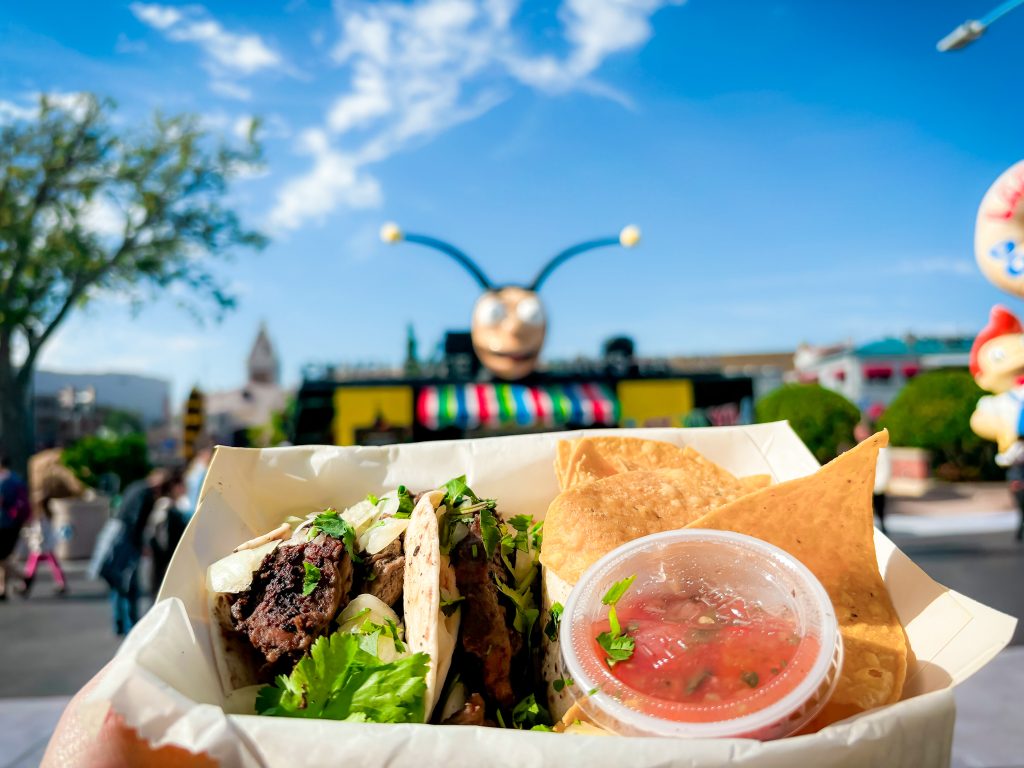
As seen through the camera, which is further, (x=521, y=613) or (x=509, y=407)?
(x=509, y=407)

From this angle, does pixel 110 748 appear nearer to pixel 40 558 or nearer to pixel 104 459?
pixel 40 558

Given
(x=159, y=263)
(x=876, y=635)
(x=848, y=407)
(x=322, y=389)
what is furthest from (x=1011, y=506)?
(x=159, y=263)

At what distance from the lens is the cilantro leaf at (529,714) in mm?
1628

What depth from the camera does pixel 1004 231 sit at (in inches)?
159

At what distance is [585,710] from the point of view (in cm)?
142

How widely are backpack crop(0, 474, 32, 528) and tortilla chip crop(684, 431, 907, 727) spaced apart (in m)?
8.98

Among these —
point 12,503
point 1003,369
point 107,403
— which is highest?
point 107,403

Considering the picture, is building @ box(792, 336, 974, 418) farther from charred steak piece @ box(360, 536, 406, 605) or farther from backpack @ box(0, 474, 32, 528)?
charred steak piece @ box(360, 536, 406, 605)

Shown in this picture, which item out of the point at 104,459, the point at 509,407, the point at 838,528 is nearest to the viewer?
the point at 838,528

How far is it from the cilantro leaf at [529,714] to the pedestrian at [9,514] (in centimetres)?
868

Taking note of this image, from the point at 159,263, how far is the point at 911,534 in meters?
18.6

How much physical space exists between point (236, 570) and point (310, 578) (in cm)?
21

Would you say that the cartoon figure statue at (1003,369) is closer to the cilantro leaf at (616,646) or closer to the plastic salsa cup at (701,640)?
the plastic salsa cup at (701,640)

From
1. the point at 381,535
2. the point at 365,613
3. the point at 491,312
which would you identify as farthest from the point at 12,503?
the point at 365,613
